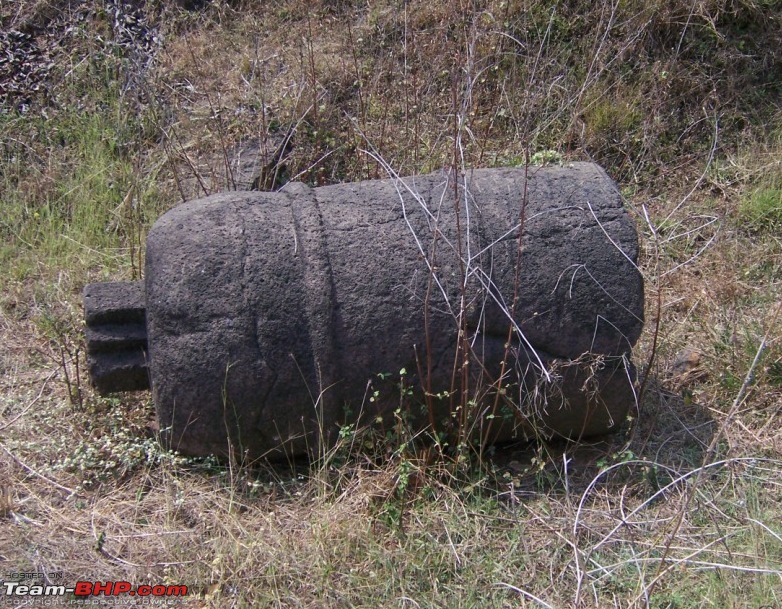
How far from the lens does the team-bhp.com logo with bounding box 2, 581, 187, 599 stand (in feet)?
8.82

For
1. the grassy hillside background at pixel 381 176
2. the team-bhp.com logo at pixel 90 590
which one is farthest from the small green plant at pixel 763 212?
the team-bhp.com logo at pixel 90 590

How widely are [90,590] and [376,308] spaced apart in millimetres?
1240

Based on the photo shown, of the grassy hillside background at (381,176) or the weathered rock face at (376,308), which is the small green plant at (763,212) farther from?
the weathered rock face at (376,308)

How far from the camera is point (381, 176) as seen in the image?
4867 millimetres

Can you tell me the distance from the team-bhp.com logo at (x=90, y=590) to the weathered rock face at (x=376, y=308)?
516 millimetres

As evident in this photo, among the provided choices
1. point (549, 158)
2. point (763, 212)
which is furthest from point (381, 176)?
point (763, 212)

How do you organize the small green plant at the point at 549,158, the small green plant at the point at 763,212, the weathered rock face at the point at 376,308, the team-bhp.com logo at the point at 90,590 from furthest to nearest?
the small green plant at the point at 763,212
the small green plant at the point at 549,158
the weathered rock face at the point at 376,308
the team-bhp.com logo at the point at 90,590

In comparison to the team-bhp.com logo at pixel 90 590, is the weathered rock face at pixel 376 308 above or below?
above

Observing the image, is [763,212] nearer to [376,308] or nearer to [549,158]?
[549,158]

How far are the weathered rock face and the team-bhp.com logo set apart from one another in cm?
52

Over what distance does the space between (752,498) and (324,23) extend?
4.31 metres

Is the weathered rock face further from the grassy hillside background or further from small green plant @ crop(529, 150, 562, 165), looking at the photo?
small green plant @ crop(529, 150, 562, 165)

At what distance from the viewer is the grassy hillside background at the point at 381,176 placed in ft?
9.08

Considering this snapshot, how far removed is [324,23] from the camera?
6.05 metres
